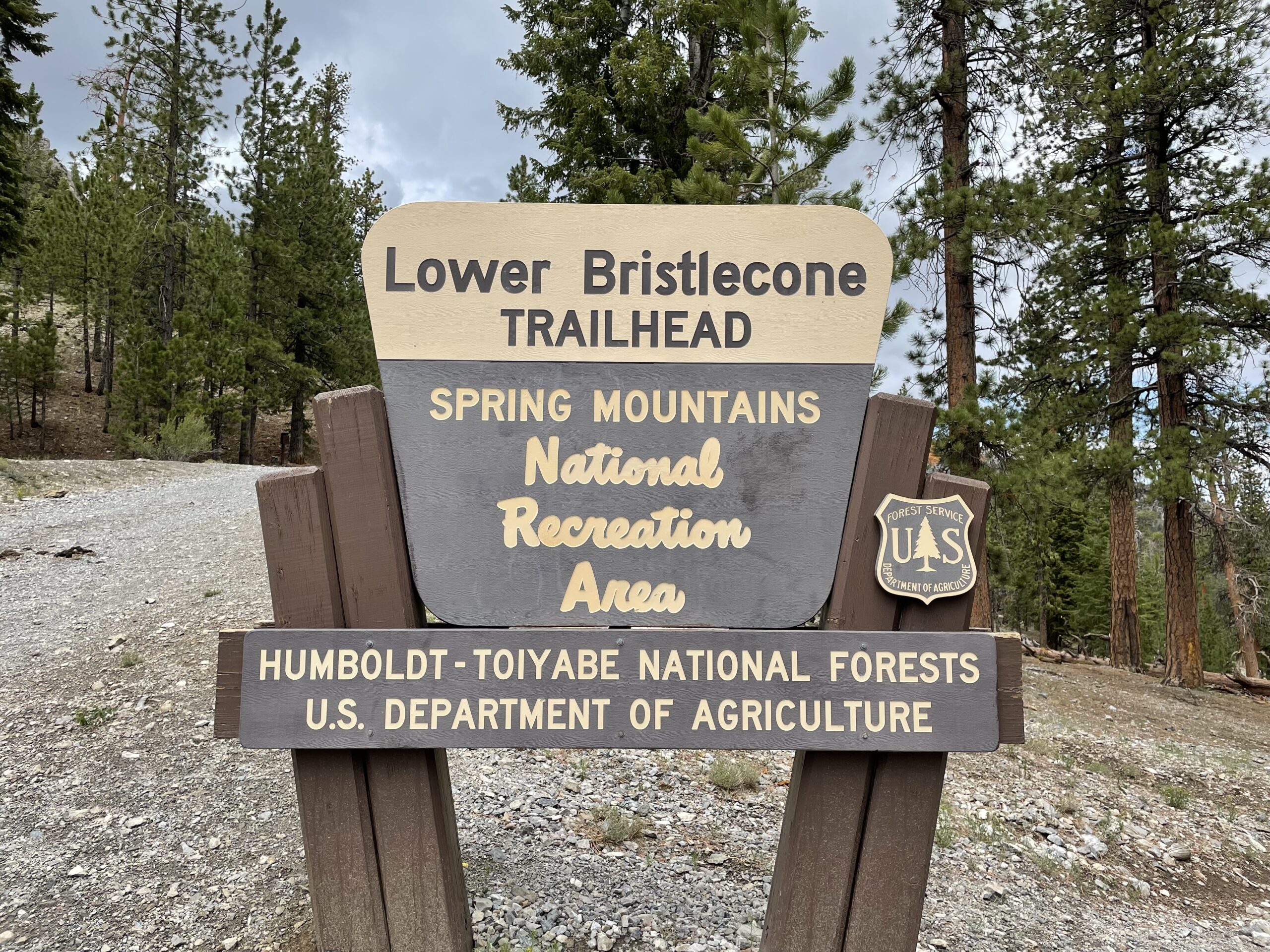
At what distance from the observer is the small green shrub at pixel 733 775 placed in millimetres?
4723

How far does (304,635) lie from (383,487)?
0.53 metres

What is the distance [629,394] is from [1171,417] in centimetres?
1175

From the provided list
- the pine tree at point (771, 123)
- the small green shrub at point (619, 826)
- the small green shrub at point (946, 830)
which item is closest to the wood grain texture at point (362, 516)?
the small green shrub at point (619, 826)

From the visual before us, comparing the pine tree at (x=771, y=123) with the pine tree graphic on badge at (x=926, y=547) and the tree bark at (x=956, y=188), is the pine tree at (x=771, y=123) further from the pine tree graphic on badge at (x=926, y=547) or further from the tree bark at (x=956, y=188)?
the pine tree graphic on badge at (x=926, y=547)

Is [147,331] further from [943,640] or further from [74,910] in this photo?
[943,640]

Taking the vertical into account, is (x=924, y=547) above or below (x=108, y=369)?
below

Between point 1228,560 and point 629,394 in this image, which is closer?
point 629,394

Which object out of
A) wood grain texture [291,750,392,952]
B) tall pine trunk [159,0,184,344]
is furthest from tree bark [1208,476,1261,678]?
tall pine trunk [159,0,184,344]

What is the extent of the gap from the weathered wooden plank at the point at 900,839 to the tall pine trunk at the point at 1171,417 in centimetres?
993

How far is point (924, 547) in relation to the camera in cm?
235

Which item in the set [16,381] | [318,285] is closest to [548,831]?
[318,285]

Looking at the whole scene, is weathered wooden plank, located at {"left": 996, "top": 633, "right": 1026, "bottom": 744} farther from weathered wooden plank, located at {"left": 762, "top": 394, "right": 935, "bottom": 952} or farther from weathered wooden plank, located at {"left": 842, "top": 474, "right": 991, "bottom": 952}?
weathered wooden plank, located at {"left": 762, "top": 394, "right": 935, "bottom": 952}

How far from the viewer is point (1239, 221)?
9.74 metres

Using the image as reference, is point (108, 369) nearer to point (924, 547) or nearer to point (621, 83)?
point (621, 83)
